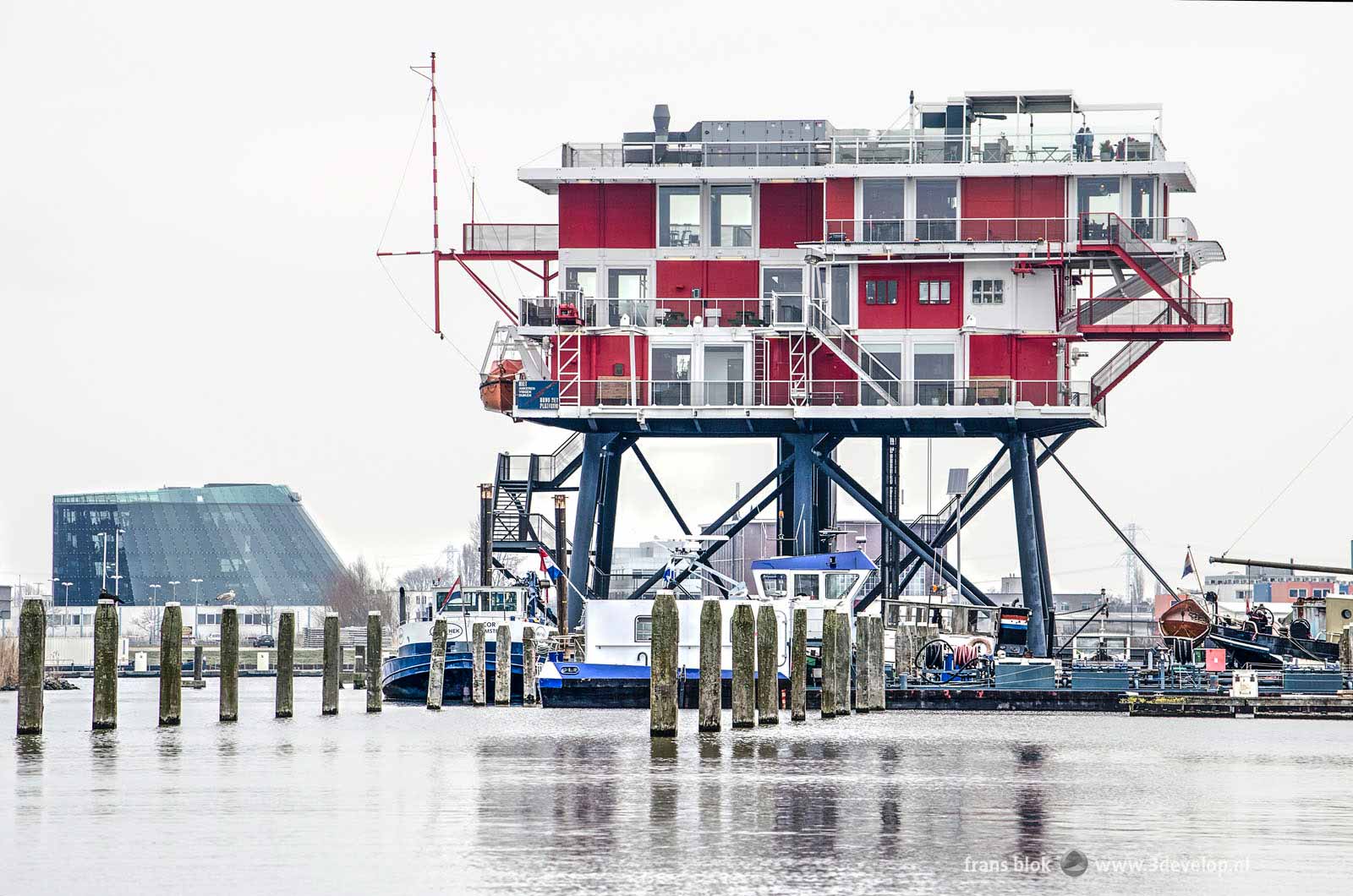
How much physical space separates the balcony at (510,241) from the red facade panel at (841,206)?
10286 mm

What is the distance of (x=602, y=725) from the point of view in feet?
200

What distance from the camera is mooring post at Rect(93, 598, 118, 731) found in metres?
50.3

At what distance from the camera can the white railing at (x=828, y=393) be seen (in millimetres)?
76438

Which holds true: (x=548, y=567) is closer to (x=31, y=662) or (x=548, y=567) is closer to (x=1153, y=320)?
(x=1153, y=320)

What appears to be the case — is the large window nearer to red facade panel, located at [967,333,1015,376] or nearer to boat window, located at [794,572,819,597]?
red facade panel, located at [967,333,1015,376]

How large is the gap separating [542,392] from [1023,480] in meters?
16.4

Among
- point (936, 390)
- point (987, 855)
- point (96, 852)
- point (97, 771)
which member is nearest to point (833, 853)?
point (987, 855)

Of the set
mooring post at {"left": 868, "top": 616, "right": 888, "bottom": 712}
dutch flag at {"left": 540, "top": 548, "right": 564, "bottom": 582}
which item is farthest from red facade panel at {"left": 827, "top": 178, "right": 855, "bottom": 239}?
dutch flag at {"left": 540, "top": 548, "right": 564, "bottom": 582}

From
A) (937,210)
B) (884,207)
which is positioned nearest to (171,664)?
(884,207)

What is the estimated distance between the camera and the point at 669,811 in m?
34.7

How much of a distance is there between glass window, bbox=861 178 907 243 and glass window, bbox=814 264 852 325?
58.9 inches

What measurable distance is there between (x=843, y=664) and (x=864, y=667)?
3438 mm

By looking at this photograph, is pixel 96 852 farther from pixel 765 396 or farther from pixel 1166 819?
pixel 765 396

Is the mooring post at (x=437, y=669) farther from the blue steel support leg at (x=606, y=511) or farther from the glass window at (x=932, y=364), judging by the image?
the glass window at (x=932, y=364)
